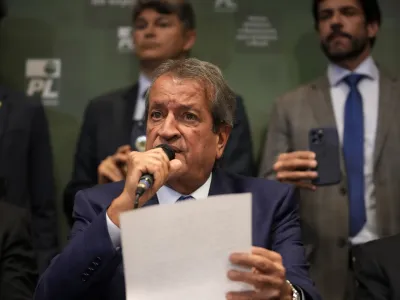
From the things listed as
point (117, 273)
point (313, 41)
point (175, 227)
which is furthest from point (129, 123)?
point (175, 227)

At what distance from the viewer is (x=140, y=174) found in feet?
5.34

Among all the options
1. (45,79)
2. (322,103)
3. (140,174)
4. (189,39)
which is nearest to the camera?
(140,174)

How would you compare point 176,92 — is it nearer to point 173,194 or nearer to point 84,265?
point 173,194

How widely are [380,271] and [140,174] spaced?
0.81m

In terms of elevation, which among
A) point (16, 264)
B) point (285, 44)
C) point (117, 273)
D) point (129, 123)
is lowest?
point (16, 264)

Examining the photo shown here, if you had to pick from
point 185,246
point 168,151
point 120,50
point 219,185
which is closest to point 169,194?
point 219,185

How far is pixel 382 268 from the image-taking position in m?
2.07

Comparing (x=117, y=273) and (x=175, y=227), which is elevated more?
(x=175, y=227)

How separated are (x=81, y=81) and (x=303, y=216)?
1.25 m

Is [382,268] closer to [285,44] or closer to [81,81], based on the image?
[285,44]

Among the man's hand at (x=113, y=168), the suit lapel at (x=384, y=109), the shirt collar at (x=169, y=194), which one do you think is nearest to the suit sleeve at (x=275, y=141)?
the suit lapel at (x=384, y=109)

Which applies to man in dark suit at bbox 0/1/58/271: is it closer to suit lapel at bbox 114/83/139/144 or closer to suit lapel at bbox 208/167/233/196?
suit lapel at bbox 114/83/139/144

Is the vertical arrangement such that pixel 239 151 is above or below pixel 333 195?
above

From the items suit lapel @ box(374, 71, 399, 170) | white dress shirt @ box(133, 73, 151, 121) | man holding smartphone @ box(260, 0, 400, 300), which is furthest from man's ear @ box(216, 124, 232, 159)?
white dress shirt @ box(133, 73, 151, 121)
